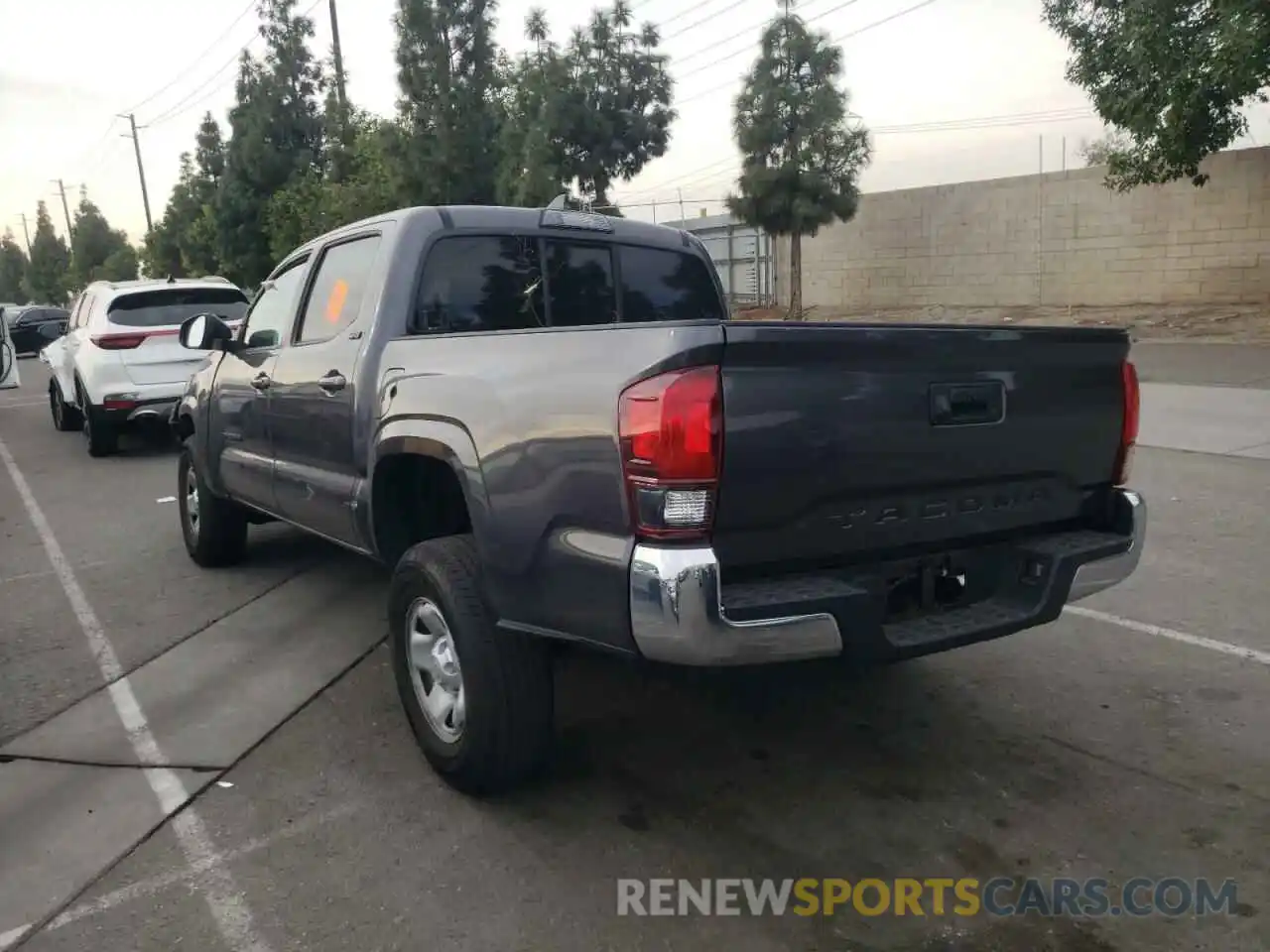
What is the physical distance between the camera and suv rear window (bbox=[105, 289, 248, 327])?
443 inches

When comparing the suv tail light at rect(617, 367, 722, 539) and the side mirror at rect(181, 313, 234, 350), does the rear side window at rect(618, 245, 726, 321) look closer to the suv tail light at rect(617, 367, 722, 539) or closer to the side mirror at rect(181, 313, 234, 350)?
the suv tail light at rect(617, 367, 722, 539)

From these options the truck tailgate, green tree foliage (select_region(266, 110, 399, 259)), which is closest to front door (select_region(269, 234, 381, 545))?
the truck tailgate

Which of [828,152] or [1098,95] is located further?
[828,152]

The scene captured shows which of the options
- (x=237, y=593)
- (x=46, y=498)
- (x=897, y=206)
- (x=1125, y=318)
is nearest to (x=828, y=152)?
(x=897, y=206)

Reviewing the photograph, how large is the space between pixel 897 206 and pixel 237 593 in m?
22.5

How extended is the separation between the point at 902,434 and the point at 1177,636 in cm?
259

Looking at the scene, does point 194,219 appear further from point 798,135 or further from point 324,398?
point 324,398

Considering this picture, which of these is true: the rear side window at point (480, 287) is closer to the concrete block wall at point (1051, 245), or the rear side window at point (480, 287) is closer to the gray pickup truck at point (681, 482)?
the gray pickup truck at point (681, 482)

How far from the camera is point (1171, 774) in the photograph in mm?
3520

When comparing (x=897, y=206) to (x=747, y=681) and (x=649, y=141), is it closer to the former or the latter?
(x=649, y=141)

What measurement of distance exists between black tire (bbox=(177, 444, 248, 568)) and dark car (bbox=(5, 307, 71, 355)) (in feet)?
26.7

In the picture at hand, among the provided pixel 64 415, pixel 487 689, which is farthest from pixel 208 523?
pixel 64 415

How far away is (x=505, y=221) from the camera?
448cm

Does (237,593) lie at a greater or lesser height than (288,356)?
lesser
